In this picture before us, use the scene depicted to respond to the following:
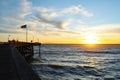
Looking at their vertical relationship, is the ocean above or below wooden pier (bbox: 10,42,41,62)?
below

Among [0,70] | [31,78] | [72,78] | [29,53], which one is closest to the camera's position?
[31,78]

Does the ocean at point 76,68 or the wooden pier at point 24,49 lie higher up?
the wooden pier at point 24,49

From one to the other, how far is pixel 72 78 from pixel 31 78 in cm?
1426

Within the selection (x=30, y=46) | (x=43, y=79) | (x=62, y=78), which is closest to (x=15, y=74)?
(x=43, y=79)

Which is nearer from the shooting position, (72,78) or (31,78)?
(31,78)

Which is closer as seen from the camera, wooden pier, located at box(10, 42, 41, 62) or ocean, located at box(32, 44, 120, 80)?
ocean, located at box(32, 44, 120, 80)

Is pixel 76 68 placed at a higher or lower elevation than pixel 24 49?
lower

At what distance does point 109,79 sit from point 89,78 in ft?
7.09

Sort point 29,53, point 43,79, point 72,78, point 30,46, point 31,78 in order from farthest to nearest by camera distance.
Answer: point 30,46 → point 29,53 → point 72,78 → point 43,79 → point 31,78

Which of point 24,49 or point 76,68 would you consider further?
point 24,49

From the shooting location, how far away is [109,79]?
21328 millimetres

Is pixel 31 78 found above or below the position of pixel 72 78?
above

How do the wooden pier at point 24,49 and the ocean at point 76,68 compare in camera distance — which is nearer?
the ocean at point 76,68

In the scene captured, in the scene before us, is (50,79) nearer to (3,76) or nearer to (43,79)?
(43,79)
